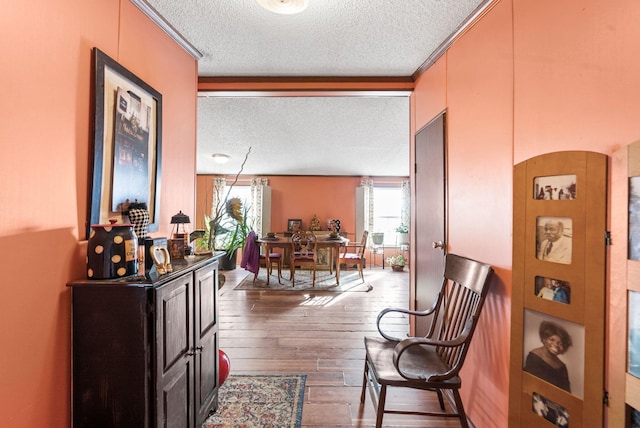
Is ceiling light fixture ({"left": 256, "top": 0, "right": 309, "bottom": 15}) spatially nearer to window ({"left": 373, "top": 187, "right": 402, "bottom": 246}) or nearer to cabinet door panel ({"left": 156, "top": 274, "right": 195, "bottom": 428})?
cabinet door panel ({"left": 156, "top": 274, "right": 195, "bottom": 428})

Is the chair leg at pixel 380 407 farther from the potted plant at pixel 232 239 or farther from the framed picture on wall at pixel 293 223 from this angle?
the framed picture on wall at pixel 293 223

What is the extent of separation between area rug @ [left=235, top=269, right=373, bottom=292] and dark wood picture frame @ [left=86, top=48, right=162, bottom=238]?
3177 millimetres

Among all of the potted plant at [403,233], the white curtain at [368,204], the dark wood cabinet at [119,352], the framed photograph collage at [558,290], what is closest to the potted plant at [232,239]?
the dark wood cabinet at [119,352]

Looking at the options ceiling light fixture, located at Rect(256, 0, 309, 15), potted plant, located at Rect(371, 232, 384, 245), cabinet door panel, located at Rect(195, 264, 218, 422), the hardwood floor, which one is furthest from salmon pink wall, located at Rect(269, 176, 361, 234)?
ceiling light fixture, located at Rect(256, 0, 309, 15)

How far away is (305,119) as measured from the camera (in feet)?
12.8

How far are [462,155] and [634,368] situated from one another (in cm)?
128

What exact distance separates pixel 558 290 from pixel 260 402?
1.85 meters

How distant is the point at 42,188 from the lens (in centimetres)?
101

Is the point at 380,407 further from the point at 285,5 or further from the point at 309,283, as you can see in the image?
the point at 309,283

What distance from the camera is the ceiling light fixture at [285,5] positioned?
57.3 inches

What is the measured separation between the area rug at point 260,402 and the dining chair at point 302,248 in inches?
102

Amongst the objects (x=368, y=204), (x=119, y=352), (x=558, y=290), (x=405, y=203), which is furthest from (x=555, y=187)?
(x=405, y=203)

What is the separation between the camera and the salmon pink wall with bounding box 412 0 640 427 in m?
0.95

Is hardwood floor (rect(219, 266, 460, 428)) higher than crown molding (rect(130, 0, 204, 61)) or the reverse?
the reverse
